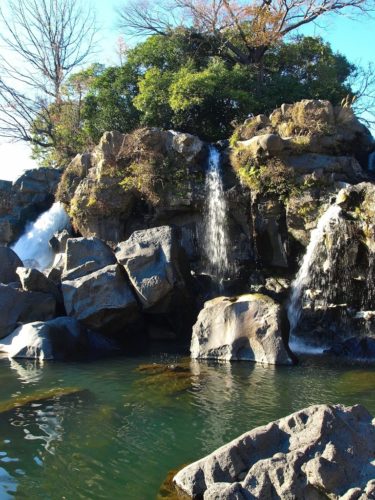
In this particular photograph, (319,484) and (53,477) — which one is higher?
(319,484)

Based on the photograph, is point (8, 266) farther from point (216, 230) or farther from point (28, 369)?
point (216, 230)

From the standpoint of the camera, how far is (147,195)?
663 inches

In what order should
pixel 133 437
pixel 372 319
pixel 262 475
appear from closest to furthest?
pixel 262 475
pixel 133 437
pixel 372 319

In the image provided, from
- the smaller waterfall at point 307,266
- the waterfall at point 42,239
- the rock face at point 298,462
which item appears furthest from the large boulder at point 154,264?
the rock face at point 298,462

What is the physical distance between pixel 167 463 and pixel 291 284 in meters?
9.43

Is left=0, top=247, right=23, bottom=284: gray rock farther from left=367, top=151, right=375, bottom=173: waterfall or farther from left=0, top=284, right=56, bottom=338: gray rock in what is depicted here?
left=367, top=151, right=375, bottom=173: waterfall

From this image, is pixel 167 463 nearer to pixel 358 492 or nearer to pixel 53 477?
pixel 53 477

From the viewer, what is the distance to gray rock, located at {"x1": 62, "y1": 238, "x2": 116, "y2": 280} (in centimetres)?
1436

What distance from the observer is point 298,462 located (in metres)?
4.50

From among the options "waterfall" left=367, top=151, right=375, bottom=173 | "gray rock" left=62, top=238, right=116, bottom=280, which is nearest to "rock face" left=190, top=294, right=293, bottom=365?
"gray rock" left=62, top=238, right=116, bottom=280

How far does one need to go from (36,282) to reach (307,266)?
23.8 ft

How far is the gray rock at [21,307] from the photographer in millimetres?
13602

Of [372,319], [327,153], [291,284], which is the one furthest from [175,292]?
[327,153]

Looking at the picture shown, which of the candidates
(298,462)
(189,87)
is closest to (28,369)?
(298,462)
